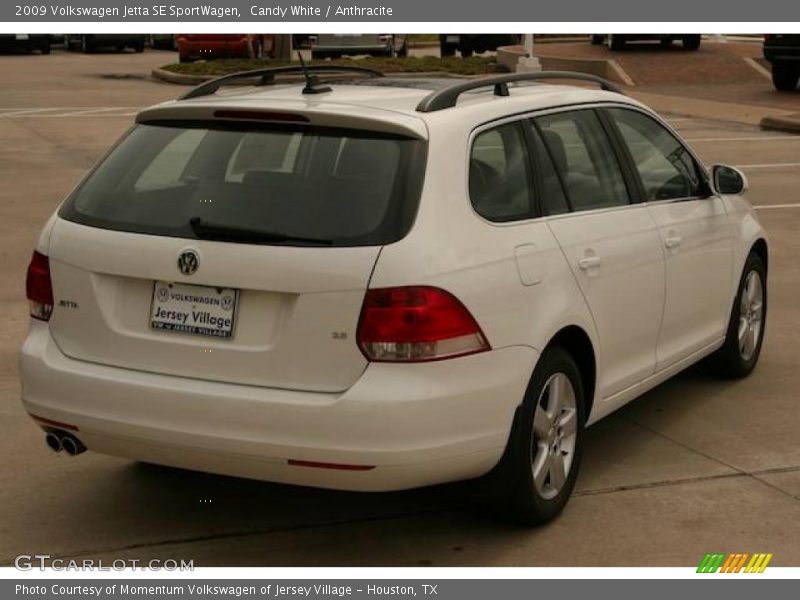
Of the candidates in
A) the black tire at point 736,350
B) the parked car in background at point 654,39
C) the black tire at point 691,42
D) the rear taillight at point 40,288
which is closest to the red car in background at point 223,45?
the parked car in background at point 654,39

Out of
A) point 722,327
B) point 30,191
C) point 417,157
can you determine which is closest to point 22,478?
point 417,157

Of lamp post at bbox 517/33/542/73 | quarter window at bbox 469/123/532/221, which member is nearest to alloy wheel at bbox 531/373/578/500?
quarter window at bbox 469/123/532/221

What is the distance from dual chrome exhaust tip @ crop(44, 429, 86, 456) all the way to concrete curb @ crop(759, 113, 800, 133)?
56.7 ft

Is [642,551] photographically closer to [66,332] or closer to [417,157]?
[417,157]

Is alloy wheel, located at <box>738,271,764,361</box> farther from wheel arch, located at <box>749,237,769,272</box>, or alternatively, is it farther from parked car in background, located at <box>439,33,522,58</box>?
parked car in background, located at <box>439,33,522,58</box>

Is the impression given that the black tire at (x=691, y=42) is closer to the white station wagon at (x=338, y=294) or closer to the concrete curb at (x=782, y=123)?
the concrete curb at (x=782, y=123)

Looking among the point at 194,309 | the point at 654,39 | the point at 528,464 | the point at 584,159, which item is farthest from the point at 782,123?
the point at 194,309

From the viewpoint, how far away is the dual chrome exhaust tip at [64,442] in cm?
550

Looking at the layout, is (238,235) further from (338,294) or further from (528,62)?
(528,62)

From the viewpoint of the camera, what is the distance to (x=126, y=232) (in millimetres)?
5344

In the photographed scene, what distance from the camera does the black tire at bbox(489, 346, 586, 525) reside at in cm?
540

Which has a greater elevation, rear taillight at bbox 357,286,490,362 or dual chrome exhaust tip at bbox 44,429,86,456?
rear taillight at bbox 357,286,490,362

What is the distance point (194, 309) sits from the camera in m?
5.16

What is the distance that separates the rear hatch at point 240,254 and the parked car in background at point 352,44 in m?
32.6
